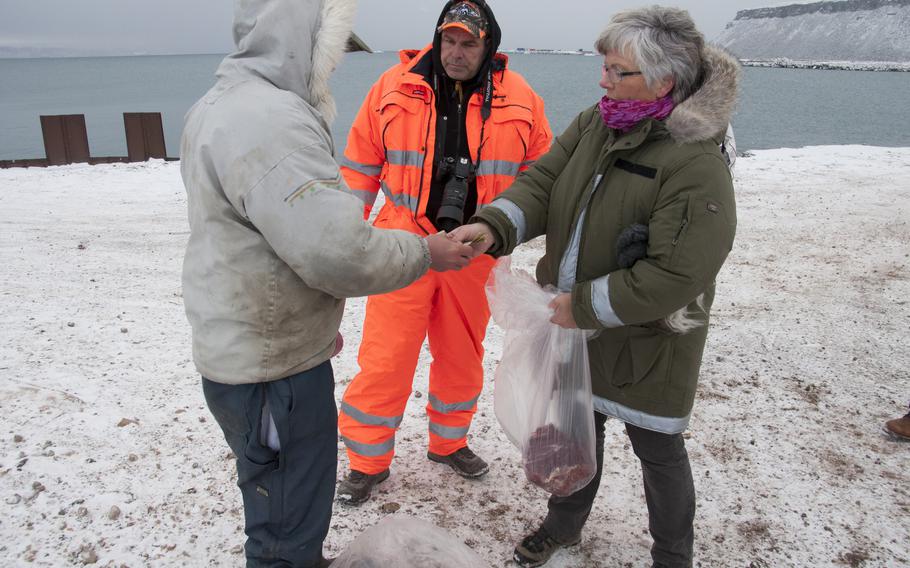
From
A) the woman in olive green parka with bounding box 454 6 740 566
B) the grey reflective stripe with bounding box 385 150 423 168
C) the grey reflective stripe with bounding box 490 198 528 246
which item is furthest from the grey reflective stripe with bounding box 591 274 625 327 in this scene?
the grey reflective stripe with bounding box 385 150 423 168

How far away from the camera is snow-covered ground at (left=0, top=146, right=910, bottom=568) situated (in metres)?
2.58

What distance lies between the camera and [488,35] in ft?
9.18

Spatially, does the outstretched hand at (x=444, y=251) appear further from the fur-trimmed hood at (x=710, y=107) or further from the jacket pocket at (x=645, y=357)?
the fur-trimmed hood at (x=710, y=107)

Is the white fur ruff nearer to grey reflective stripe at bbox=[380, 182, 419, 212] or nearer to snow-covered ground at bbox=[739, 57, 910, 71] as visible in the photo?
grey reflective stripe at bbox=[380, 182, 419, 212]

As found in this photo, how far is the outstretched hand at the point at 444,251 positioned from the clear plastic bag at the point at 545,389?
0.27m

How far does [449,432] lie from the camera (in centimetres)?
304

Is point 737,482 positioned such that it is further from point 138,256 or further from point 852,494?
point 138,256

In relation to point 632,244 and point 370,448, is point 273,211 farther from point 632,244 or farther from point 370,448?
point 370,448

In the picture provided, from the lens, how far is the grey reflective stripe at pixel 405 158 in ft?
8.92

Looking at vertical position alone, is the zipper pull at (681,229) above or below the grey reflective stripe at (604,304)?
above

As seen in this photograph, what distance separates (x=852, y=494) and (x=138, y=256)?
5692mm

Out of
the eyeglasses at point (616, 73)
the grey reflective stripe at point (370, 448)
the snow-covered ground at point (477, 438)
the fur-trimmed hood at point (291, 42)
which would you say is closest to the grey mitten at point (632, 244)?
the eyeglasses at point (616, 73)

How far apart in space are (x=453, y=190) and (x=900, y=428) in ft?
8.72

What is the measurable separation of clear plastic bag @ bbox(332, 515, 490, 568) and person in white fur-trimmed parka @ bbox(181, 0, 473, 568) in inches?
6.9
